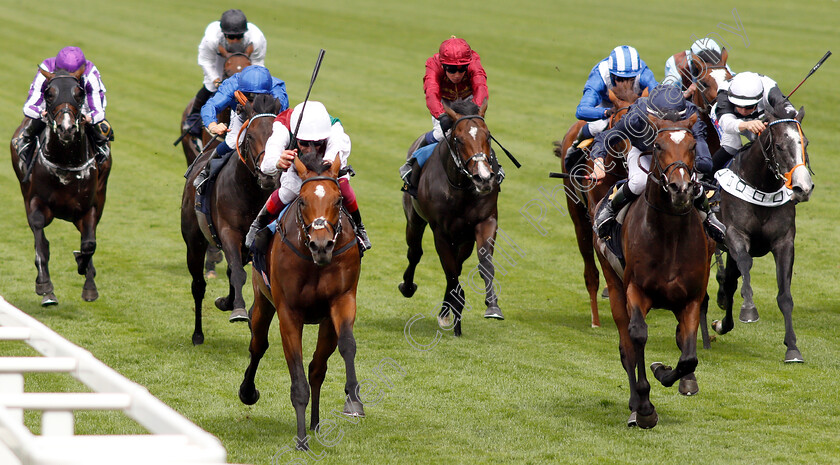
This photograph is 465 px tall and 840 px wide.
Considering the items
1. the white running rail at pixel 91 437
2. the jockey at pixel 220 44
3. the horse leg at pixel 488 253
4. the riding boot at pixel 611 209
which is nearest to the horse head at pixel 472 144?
the horse leg at pixel 488 253

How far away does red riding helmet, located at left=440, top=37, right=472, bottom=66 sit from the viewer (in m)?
10.6

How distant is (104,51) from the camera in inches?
1188

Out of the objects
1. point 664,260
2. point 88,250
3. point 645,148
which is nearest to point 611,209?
point 645,148

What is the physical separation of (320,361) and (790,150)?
442 cm

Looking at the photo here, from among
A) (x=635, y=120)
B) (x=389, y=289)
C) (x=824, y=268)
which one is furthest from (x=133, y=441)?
(x=824, y=268)

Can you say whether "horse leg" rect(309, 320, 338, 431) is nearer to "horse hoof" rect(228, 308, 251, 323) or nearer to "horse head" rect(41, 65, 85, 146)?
"horse hoof" rect(228, 308, 251, 323)

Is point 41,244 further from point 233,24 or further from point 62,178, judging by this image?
point 233,24

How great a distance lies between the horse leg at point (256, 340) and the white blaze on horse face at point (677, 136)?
9.84ft

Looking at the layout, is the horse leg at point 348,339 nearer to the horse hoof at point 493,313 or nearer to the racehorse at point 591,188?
the racehorse at point 591,188

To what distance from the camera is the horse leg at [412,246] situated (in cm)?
1182

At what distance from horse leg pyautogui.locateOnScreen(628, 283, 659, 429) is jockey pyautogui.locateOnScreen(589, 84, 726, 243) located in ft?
2.44

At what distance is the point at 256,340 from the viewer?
7930mm

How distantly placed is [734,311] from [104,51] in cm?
2250

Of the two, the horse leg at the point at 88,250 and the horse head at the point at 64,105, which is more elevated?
the horse head at the point at 64,105
